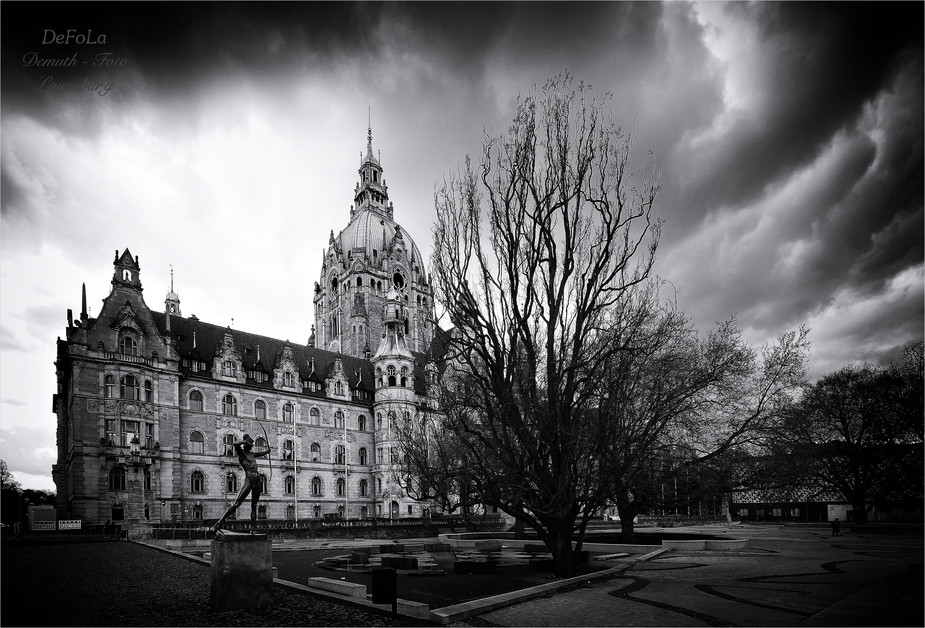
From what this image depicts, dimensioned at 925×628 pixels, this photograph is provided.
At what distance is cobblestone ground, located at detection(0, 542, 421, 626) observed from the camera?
1205cm

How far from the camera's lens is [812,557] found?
2319 centimetres

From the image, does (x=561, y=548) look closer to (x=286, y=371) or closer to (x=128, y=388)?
(x=128, y=388)

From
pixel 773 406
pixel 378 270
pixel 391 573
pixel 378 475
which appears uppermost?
pixel 378 270

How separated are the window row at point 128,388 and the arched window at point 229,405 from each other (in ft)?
23.6

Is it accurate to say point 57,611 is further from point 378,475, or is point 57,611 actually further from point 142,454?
point 378,475

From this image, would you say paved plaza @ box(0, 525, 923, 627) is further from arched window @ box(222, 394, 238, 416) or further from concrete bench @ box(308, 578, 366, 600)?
arched window @ box(222, 394, 238, 416)

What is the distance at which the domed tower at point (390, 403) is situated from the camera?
66.9 metres

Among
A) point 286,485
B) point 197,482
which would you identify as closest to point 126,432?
point 197,482

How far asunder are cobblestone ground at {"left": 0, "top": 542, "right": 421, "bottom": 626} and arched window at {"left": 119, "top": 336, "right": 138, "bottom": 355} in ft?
108

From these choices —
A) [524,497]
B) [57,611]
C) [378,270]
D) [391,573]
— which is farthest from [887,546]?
[378,270]

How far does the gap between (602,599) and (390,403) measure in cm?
5667

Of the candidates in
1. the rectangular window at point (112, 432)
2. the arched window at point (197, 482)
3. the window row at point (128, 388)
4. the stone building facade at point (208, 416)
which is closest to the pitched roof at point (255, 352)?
the stone building facade at point (208, 416)

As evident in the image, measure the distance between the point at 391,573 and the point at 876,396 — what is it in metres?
21.0

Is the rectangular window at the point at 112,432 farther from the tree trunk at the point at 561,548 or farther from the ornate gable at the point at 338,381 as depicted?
the tree trunk at the point at 561,548
